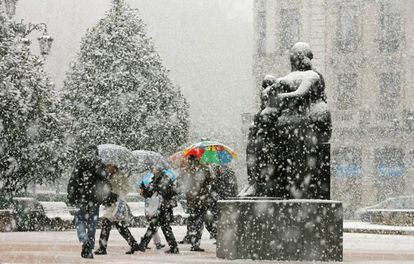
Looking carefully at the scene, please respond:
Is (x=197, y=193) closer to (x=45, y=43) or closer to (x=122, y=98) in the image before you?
(x=45, y=43)

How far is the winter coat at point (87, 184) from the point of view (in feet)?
42.0

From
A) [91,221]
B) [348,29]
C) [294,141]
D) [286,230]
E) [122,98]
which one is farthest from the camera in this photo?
[122,98]

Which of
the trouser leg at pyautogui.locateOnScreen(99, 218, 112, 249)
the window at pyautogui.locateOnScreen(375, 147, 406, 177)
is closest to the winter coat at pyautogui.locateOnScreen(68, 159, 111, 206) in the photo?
the trouser leg at pyautogui.locateOnScreen(99, 218, 112, 249)

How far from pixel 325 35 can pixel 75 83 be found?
46.5ft

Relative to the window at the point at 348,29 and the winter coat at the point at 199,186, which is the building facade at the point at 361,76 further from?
the winter coat at the point at 199,186

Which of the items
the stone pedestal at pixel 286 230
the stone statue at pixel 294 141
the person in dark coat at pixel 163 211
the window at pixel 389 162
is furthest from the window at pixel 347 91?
the stone pedestal at pixel 286 230

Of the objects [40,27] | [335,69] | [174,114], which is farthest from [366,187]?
[40,27]

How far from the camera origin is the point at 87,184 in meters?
12.9

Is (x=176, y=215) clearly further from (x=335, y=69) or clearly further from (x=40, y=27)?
(x=335, y=69)

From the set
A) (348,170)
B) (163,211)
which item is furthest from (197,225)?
(348,170)

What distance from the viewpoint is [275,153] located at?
12.7 meters

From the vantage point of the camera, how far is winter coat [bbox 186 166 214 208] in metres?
15.1

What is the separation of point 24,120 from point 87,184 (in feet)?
56.4

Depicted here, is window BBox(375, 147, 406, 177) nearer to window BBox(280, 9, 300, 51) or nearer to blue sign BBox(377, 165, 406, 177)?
blue sign BBox(377, 165, 406, 177)
